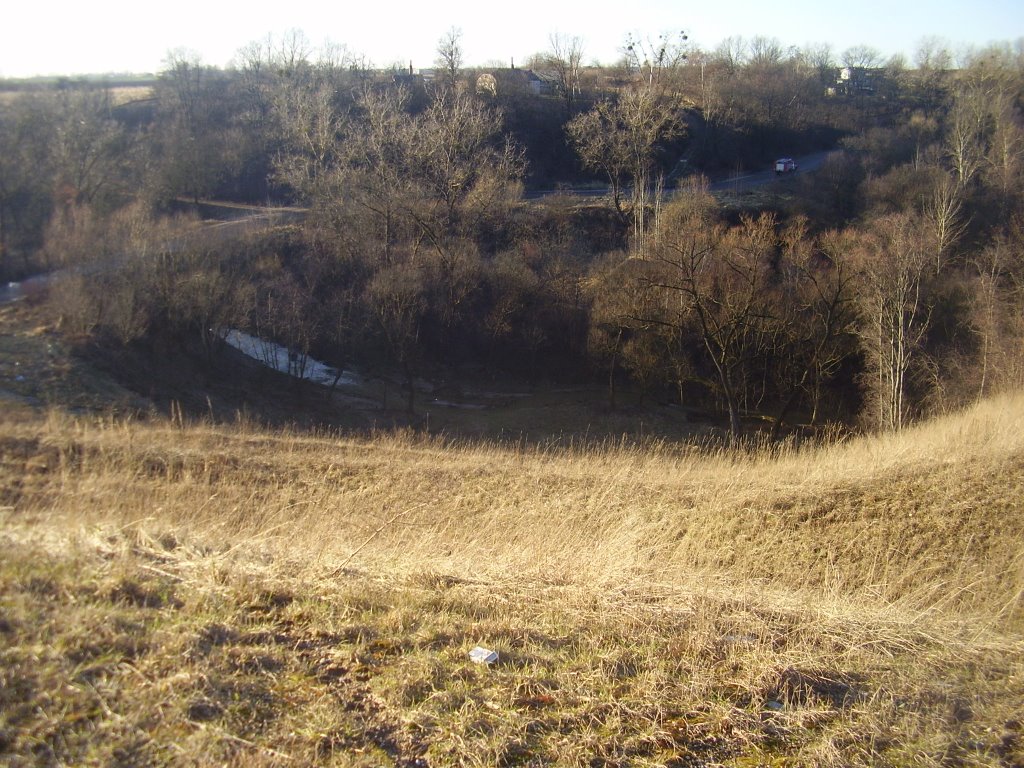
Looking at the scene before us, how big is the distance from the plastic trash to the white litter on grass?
24598 millimetres

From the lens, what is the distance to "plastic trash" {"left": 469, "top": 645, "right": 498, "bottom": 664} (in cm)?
391

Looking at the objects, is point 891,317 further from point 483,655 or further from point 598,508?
point 483,655

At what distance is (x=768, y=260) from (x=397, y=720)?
31.0 metres

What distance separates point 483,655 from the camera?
396cm

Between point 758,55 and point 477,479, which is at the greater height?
point 758,55

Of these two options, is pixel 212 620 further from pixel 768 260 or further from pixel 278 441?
pixel 768 260

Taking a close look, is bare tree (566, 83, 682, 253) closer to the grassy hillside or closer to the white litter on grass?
the white litter on grass

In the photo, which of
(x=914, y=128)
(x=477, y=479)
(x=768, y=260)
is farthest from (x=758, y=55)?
(x=477, y=479)

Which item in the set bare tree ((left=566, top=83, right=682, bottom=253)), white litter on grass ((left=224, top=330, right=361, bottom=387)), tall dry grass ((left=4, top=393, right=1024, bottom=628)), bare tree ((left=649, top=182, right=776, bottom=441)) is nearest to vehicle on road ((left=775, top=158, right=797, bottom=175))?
bare tree ((left=566, top=83, right=682, bottom=253))

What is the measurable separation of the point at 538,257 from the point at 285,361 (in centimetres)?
1344

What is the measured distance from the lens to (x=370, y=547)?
664 cm

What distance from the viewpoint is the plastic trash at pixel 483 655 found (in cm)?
391

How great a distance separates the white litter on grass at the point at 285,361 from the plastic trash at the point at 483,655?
968 inches

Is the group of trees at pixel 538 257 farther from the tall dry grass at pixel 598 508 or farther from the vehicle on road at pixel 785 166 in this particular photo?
the tall dry grass at pixel 598 508
